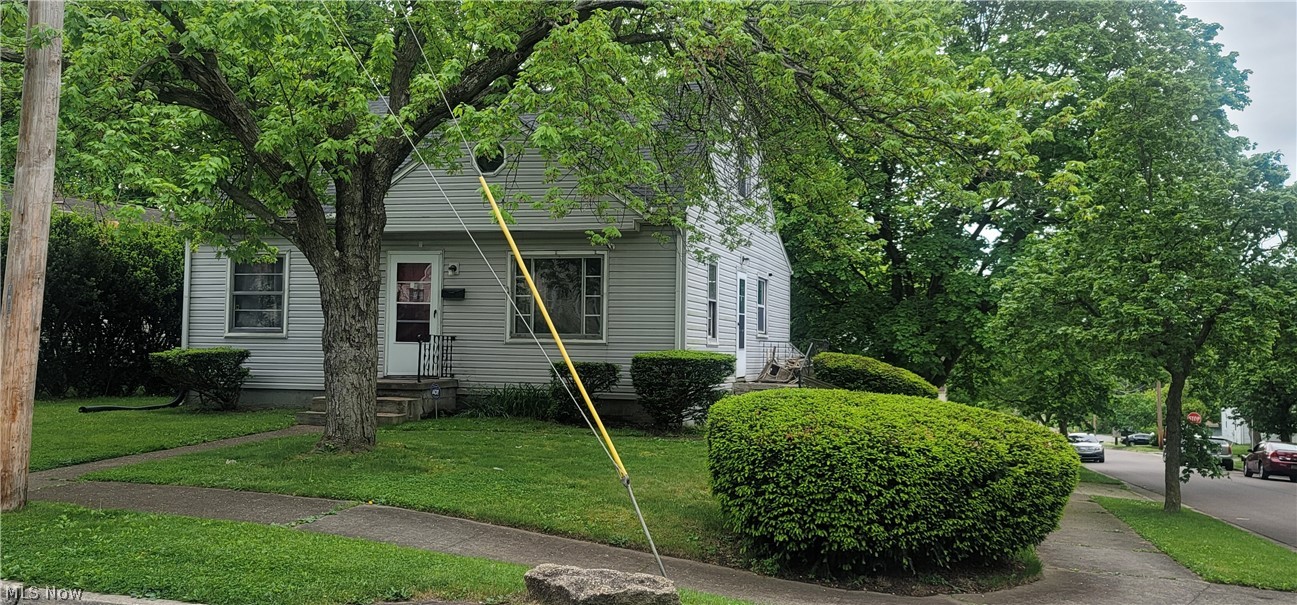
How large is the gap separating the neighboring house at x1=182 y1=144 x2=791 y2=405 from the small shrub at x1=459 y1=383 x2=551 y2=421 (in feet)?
1.08

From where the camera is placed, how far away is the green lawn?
7316 millimetres

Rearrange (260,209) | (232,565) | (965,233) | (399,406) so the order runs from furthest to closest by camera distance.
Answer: (965,233)
(399,406)
(260,209)
(232,565)

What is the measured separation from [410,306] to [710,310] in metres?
5.74

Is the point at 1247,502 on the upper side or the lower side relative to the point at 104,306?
lower

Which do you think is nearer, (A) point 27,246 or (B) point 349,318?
(A) point 27,246

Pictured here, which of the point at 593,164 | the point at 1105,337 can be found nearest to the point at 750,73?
the point at 593,164

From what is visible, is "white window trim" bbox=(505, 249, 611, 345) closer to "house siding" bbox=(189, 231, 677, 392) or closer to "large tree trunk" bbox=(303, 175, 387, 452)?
"house siding" bbox=(189, 231, 677, 392)

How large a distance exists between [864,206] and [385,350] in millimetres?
12483

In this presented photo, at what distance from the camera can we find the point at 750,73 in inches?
365

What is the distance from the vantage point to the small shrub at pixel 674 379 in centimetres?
1323

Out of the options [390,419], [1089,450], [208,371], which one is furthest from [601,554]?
[1089,450]

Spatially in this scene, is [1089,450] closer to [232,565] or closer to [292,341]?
[292,341]

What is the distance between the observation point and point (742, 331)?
18453 millimetres

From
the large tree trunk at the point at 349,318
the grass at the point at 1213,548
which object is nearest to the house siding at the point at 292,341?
the large tree trunk at the point at 349,318
